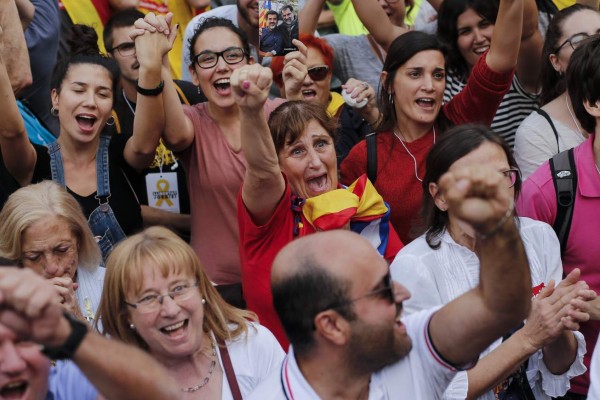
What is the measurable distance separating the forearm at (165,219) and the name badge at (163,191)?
0.04m

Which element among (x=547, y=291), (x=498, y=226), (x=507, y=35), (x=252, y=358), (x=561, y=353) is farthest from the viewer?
(x=507, y=35)

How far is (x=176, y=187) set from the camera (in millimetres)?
5238

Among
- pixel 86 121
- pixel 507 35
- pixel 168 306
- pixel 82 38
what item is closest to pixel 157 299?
pixel 168 306

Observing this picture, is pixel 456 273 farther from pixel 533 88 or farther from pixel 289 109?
pixel 533 88

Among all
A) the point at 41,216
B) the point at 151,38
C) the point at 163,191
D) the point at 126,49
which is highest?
the point at 151,38

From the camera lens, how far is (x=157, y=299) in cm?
341

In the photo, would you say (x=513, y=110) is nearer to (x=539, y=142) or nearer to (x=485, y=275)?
(x=539, y=142)

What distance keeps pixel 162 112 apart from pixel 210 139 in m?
0.33

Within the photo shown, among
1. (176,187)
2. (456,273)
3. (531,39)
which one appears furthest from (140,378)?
(531,39)

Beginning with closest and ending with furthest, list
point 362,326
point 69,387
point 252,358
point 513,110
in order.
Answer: point 362,326 → point 69,387 → point 252,358 → point 513,110

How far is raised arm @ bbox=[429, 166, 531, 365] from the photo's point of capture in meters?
2.40

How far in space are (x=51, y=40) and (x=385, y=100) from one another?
6.63 feet

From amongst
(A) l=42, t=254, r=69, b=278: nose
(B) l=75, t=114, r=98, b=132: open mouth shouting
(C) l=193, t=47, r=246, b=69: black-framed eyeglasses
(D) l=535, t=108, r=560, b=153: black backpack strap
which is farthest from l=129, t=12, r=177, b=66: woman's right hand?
(D) l=535, t=108, r=560, b=153: black backpack strap

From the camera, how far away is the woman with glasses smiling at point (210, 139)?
4.55 metres
